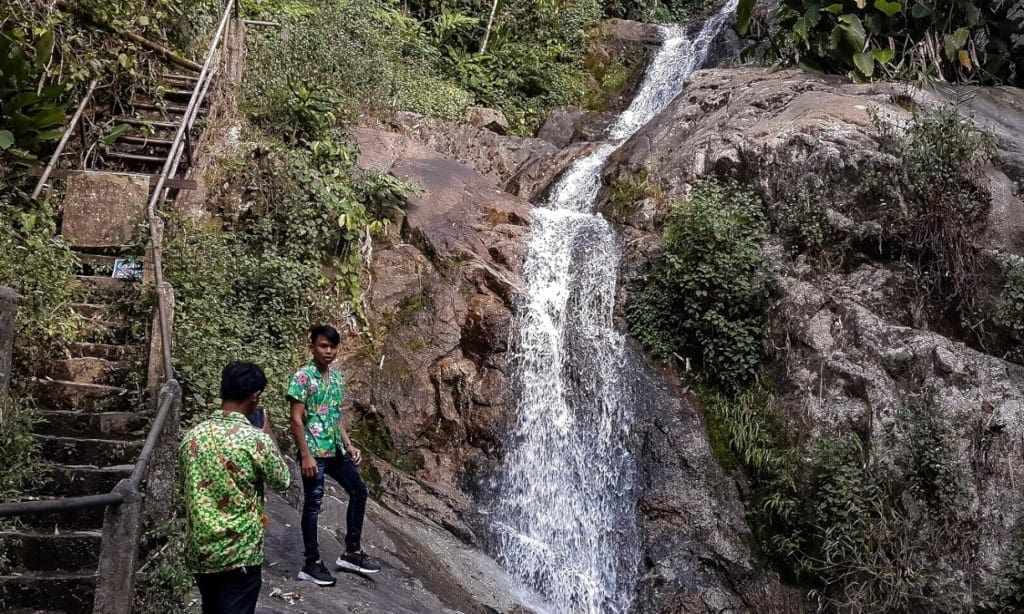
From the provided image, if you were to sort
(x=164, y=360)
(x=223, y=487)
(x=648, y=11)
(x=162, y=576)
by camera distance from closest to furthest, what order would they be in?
1. (x=223, y=487)
2. (x=162, y=576)
3. (x=164, y=360)
4. (x=648, y=11)

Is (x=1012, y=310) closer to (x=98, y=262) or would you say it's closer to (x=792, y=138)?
(x=792, y=138)

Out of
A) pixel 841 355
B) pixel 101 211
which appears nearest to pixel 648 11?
pixel 841 355

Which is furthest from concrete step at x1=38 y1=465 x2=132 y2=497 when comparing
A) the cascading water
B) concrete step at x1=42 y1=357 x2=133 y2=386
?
the cascading water

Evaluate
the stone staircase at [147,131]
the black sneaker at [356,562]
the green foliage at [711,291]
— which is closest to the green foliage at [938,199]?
the green foliage at [711,291]

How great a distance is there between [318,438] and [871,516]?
6.19 m

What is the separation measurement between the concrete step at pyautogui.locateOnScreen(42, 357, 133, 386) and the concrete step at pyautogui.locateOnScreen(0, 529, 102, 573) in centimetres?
212

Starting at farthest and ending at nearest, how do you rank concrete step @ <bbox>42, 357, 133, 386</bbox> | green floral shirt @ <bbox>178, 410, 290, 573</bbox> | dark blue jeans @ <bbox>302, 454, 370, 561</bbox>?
concrete step @ <bbox>42, 357, 133, 386</bbox> < dark blue jeans @ <bbox>302, 454, 370, 561</bbox> < green floral shirt @ <bbox>178, 410, 290, 573</bbox>

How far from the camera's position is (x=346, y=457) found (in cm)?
562

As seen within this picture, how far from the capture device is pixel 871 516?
27.4 ft

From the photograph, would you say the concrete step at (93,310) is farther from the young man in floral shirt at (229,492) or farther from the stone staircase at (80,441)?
the young man in floral shirt at (229,492)

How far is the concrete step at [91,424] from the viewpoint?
21.3 feet

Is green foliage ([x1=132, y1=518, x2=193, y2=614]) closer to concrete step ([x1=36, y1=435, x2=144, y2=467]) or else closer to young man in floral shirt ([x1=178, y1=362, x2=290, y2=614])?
young man in floral shirt ([x1=178, y1=362, x2=290, y2=614])

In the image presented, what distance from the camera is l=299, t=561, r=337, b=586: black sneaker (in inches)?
225

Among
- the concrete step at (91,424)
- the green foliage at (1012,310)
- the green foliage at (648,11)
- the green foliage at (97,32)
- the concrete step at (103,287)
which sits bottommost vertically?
the concrete step at (91,424)
